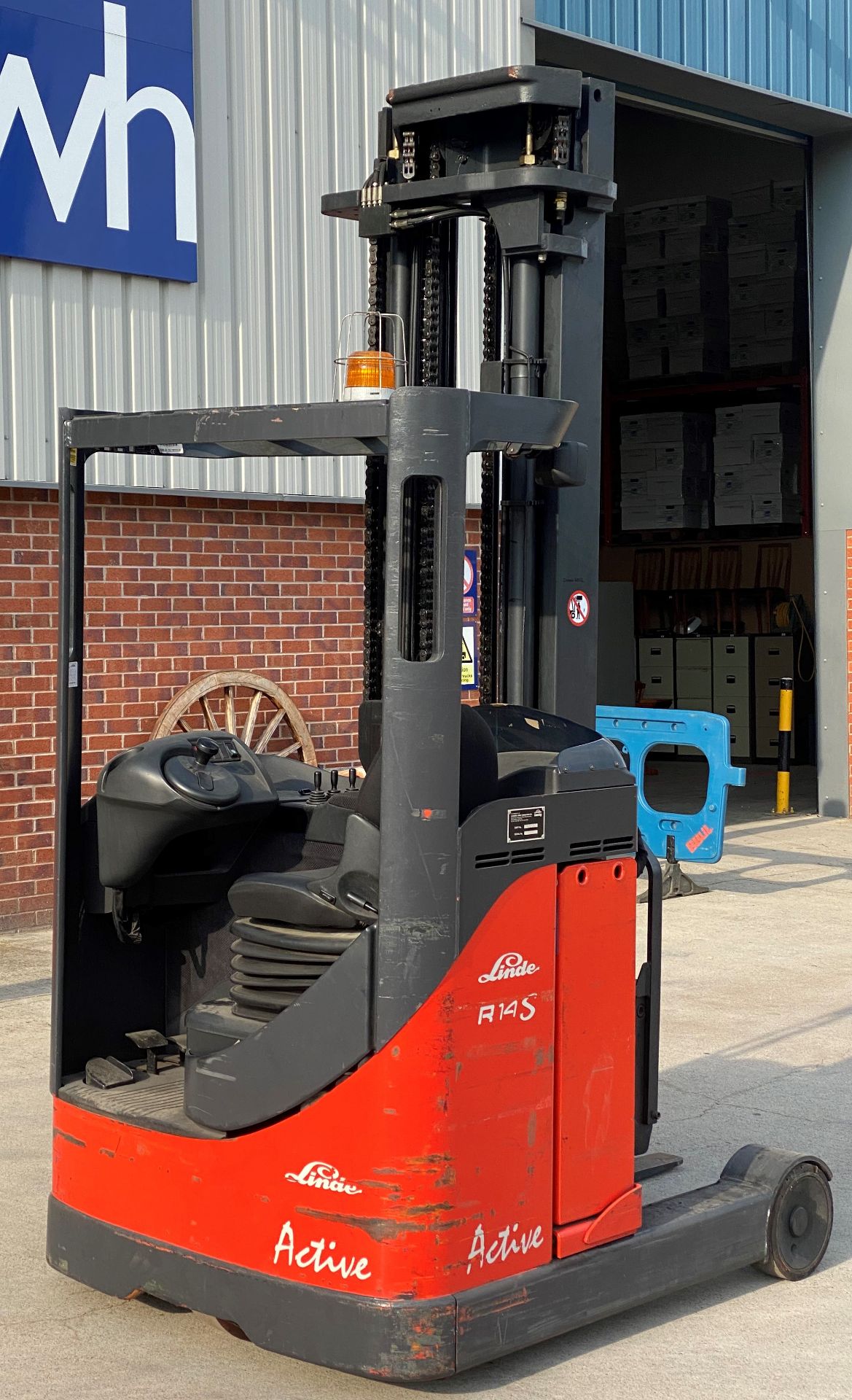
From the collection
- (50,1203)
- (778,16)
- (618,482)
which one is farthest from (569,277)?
(618,482)

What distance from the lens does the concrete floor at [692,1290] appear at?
4441 mm

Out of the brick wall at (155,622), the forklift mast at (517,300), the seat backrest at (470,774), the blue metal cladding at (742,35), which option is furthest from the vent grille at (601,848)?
the blue metal cladding at (742,35)

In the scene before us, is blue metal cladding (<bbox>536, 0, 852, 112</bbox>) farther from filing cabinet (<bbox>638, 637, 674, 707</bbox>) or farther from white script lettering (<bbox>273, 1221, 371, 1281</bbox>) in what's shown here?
white script lettering (<bbox>273, 1221, 371, 1281</bbox>)

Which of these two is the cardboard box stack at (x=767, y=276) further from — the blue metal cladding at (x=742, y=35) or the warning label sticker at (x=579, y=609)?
the warning label sticker at (x=579, y=609)

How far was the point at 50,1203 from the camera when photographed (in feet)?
16.3

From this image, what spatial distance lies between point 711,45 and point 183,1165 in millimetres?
11543

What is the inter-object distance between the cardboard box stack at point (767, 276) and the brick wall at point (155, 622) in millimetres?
10614

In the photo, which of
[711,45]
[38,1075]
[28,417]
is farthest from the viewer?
[711,45]

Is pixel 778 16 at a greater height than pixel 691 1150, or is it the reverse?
pixel 778 16

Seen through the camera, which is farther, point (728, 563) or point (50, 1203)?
point (728, 563)

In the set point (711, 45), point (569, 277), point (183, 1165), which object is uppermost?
point (711, 45)

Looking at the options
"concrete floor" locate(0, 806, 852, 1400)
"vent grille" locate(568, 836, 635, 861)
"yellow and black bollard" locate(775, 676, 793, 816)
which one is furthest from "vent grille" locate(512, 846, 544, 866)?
"yellow and black bollard" locate(775, 676, 793, 816)

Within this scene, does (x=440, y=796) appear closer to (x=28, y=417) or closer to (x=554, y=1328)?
(x=554, y=1328)

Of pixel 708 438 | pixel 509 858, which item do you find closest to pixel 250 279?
pixel 509 858
